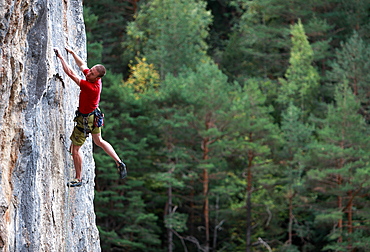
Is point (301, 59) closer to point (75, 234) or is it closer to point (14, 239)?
point (75, 234)

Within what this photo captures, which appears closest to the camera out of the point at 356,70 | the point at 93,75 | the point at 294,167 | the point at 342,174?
the point at 93,75

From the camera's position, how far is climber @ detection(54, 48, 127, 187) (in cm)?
652

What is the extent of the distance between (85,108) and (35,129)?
950 millimetres

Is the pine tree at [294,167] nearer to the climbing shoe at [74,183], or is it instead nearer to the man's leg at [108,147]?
the man's leg at [108,147]

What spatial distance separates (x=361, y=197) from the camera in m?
20.1

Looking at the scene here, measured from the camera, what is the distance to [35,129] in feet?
19.4

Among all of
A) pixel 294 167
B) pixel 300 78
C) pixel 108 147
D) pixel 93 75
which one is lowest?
pixel 294 167

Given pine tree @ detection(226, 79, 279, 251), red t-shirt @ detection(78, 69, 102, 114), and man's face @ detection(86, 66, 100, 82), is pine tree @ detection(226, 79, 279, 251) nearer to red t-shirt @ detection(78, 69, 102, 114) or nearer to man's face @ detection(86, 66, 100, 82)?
red t-shirt @ detection(78, 69, 102, 114)

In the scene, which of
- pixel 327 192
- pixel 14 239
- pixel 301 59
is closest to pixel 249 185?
pixel 327 192

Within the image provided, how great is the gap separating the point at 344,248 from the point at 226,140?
5.40 metres

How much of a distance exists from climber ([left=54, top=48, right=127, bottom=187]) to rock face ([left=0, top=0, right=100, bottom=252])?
127mm

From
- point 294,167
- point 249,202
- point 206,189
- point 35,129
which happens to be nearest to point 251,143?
point 249,202

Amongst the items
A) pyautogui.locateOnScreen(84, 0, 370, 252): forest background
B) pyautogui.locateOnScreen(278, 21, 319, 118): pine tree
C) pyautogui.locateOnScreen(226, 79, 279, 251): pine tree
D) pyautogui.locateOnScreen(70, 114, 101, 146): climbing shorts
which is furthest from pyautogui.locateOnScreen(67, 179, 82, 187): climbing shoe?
pyautogui.locateOnScreen(278, 21, 319, 118): pine tree

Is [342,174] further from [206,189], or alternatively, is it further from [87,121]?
[87,121]
